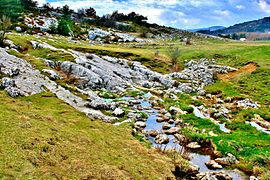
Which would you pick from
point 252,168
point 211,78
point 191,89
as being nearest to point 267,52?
point 211,78

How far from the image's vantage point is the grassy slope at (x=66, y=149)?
2434 cm

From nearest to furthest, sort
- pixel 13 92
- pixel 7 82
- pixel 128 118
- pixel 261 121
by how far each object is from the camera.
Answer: pixel 13 92 → pixel 7 82 → pixel 128 118 → pixel 261 121

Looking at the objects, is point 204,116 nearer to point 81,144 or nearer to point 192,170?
point 192,170

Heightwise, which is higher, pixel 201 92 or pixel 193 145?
pixel 201 92

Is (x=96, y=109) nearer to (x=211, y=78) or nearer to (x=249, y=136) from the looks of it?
(x=249, y=136)

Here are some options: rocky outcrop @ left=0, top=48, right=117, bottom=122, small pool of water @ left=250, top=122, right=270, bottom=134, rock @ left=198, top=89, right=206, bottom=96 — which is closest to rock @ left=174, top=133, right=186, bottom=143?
rocky outcrop @ left=0, top=48, right=117, bottom=122

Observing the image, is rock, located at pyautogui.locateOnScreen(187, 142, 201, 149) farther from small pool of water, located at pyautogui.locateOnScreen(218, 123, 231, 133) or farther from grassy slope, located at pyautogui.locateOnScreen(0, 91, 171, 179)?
small pool of water, located at pyautogui.locateOnScreen(218, 123, 231, 133)

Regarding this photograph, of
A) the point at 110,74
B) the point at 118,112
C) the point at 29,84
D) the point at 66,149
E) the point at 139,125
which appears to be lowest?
the point at 139,125

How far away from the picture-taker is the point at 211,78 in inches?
3290

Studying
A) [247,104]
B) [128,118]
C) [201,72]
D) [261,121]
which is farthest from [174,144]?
[201,72]

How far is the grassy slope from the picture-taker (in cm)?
2434

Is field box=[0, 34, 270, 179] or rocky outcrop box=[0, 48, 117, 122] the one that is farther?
rocky outcrop box=[0, 48, 117, 122]

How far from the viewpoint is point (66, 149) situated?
92.7 ft

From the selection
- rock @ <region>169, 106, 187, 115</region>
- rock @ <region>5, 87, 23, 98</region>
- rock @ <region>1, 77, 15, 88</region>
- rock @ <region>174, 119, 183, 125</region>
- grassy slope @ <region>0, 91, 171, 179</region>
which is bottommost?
rock @ <region>174, 119, 183, 125</region>
